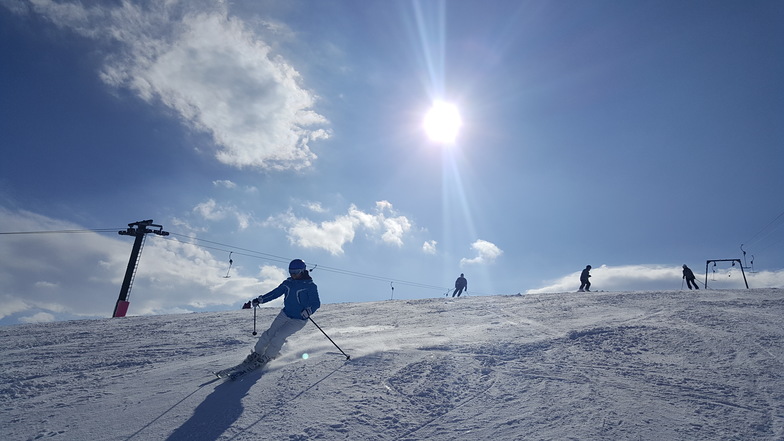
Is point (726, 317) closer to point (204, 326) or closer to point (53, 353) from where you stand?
point (204, 326)

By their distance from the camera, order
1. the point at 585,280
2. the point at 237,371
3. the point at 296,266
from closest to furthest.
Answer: the point at 237,371 → the point at 296,266 → the point at 585,280

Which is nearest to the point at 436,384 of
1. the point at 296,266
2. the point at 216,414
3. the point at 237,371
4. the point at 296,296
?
the point at 216,414

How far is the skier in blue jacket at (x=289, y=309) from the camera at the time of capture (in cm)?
731

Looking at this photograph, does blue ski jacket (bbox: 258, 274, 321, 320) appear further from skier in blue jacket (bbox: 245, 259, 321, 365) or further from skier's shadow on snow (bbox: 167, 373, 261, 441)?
skier's shadow on snow (bbox: 167, 373, 261, 441)

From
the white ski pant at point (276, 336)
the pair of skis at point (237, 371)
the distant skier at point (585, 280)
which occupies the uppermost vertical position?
the distant skier at point (585, 280)

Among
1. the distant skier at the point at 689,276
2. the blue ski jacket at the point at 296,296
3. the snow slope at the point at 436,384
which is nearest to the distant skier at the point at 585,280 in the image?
the distant skier at the point at 689,276

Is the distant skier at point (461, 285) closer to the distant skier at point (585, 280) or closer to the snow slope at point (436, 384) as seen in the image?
the distant skier at point (585, 280)

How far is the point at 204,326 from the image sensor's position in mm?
12477

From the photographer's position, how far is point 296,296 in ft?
24.7

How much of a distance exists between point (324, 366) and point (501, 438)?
3.31 m

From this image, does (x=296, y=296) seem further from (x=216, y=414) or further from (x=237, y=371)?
(x=216, y=414)

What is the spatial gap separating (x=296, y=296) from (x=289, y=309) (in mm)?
276

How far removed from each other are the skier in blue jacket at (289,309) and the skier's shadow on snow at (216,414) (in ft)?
3.52

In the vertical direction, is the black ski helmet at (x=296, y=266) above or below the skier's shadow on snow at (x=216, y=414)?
above
